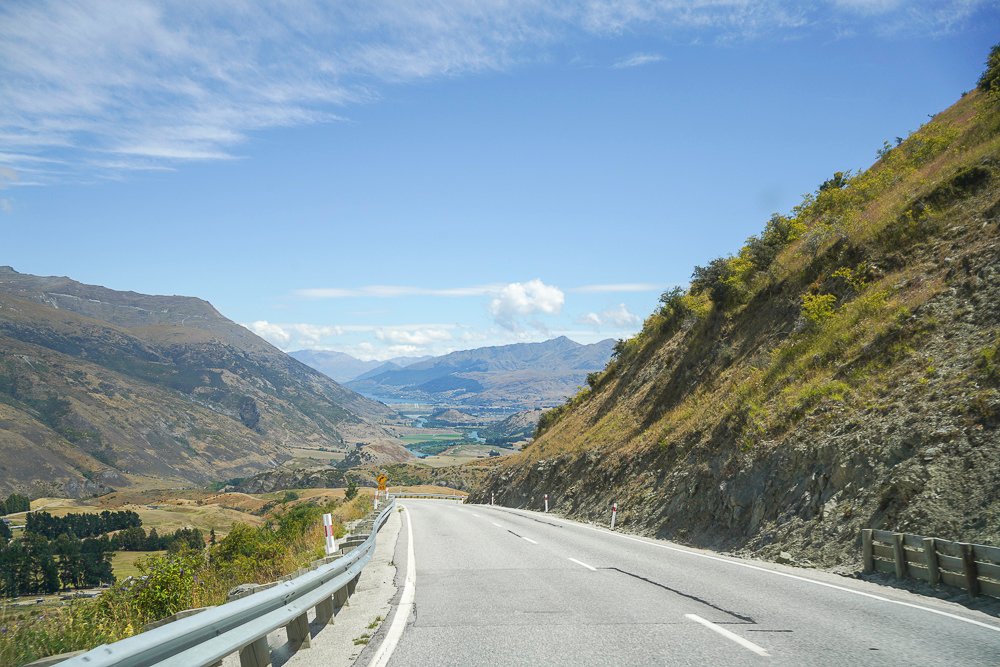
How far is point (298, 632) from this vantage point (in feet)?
22.5

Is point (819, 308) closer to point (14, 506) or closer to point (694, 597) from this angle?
point (694, 597)

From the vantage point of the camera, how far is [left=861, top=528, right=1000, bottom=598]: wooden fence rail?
8.81m

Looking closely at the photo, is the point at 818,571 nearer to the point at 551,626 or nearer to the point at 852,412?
the point at 852,412

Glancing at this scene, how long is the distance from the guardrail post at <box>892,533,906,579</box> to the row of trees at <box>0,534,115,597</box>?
12.3m

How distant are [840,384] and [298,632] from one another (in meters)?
15.0

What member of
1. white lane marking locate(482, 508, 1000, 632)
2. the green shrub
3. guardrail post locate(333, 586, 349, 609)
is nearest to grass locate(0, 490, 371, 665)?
guardrail post locate(333, 586, 349, 609)

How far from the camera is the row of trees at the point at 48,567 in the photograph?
29559mm

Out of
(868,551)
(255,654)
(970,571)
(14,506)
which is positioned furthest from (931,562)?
(14,506)

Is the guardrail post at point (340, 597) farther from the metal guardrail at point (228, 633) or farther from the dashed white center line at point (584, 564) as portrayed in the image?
the dashed white center line at point (584, 564)

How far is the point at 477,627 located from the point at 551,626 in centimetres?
87

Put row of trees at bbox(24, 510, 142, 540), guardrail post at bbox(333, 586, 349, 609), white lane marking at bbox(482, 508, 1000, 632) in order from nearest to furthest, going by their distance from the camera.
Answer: white lane marking at bbox(482, 508, 1000, 632), guardrail post at bbox(333, 586, 349, 609), row of trees at bbox(24, 510, 142, 540)

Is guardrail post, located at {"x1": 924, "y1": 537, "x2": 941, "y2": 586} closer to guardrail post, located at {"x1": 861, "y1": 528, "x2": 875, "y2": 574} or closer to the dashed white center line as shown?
guardrail post, located at {"x1": 861, "y1": 528, "x2": 875, "y2": 574}

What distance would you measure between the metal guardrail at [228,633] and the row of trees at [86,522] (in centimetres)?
11886

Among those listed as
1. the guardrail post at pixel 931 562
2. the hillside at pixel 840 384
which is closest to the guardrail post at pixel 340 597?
the guardrail post at pixel 931 562
